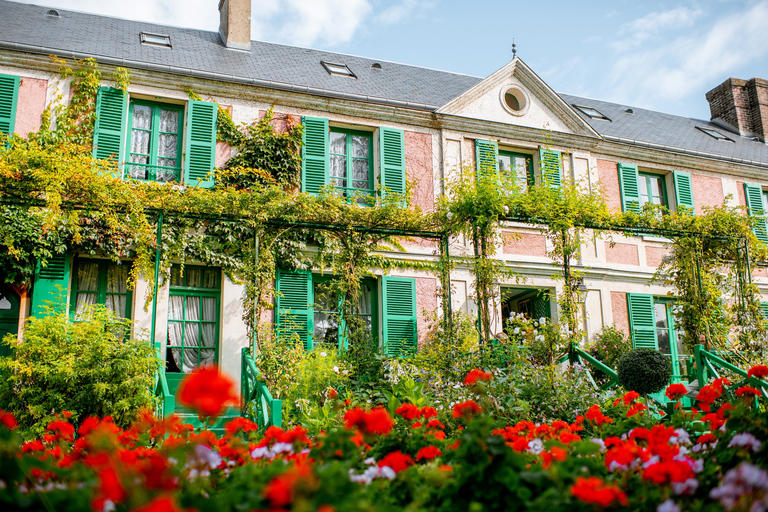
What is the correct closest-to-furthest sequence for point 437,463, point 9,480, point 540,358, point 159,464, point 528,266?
point 159,464
point 9,480
point 437,463
point 540,358
point 528,266

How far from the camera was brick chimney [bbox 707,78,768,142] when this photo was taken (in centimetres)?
1485

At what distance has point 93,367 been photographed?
19.4ft

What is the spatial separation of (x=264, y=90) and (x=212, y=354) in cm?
411

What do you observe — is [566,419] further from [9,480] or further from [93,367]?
[9,480]

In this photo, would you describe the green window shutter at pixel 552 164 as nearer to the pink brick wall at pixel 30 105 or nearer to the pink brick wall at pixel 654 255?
the pink brick wall at pixel 654 255

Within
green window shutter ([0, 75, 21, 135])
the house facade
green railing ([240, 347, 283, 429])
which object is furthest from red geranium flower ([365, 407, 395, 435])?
green window shutter ([0, 75, 21, 135])

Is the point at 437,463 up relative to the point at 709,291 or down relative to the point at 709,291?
down

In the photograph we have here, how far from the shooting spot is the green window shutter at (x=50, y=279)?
8.01 metres

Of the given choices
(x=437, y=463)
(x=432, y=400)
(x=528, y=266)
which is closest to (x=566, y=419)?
(x=432, y=400)

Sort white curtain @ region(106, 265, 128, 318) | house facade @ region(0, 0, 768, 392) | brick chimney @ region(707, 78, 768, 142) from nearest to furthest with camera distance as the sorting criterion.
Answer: white curtain @ region(106, 265, 128, 318) → house facade @ region(0, 0, 768, 392) → brick chimney @ region(707, 78, 768, 142)

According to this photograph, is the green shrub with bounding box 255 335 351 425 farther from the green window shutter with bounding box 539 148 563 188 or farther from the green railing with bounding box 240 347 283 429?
the green window shutter with bounding box 539 148 563 188

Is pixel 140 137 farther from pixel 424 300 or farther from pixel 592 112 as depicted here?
pixel 592 112

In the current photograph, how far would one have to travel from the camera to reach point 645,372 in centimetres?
668

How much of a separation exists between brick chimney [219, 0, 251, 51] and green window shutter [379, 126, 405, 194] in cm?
303
